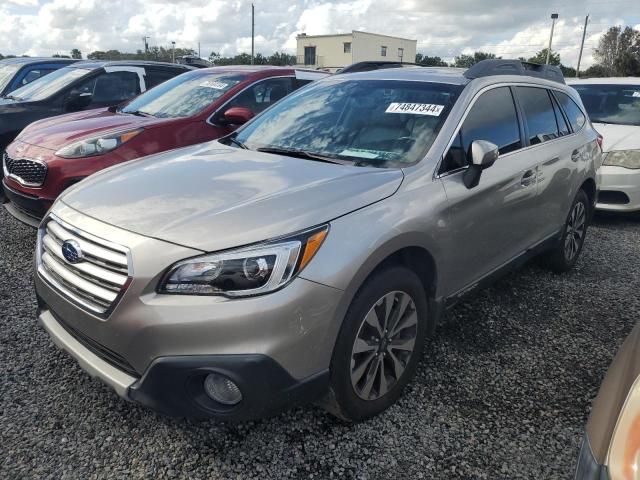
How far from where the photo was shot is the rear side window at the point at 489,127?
2900 mm

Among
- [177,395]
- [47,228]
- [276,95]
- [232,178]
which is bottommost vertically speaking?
Answer: [177,395]

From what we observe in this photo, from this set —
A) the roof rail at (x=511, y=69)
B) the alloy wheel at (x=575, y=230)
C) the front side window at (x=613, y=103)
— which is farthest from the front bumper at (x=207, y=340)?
the front side window at (x=613, y=103)

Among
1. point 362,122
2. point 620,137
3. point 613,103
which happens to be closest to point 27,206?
point 362,122

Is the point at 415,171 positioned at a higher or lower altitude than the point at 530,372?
higher

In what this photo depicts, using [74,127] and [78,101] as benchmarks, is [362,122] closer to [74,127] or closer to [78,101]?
[74,127]

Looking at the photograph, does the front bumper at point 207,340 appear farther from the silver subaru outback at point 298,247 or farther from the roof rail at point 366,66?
the roof rail at point 366,66

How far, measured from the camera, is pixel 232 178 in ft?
8.49

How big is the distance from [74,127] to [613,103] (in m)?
7.00

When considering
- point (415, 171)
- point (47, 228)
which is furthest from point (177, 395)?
point (415, 171)

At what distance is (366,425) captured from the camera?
100 inches

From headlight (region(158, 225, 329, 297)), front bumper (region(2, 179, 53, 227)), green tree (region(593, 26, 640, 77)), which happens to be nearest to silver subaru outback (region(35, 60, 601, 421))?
headlight (region(158, 225, 329, 297))

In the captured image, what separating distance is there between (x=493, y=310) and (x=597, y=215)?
405 centimetres

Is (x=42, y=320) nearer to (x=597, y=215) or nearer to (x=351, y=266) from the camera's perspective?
(x=351, y=266)

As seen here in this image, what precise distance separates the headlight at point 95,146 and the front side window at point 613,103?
6.27 metres
